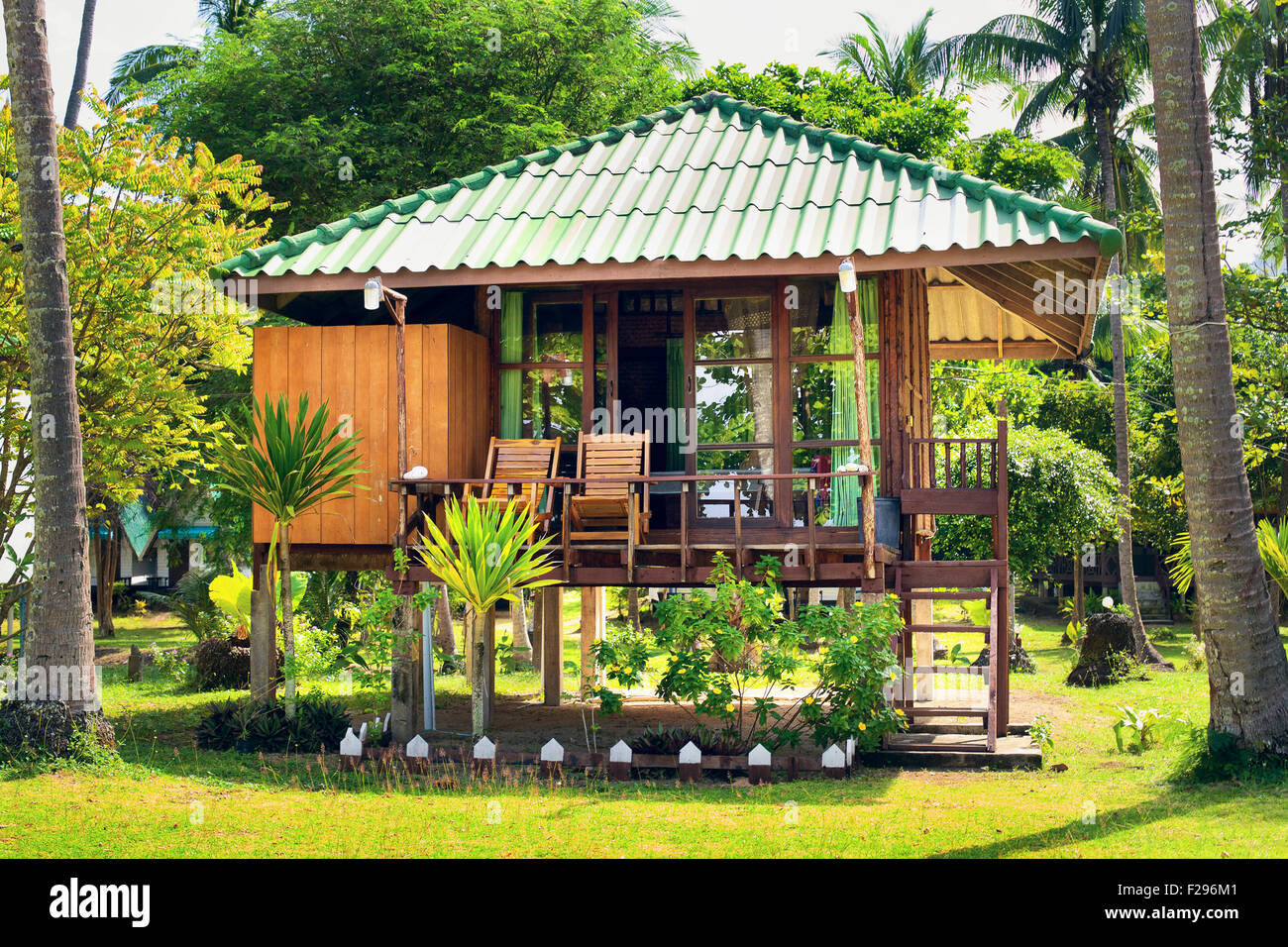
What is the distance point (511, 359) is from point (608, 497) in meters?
2.50

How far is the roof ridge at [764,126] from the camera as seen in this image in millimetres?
11320

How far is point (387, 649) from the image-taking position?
38.6 feet

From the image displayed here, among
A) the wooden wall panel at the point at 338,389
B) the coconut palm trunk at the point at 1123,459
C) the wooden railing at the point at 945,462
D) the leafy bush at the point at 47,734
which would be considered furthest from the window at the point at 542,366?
the coconut palm trunk at the point at 1123,459

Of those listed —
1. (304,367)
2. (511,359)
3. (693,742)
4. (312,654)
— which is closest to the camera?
(693,742)

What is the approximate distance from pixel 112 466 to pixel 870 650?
9.05m

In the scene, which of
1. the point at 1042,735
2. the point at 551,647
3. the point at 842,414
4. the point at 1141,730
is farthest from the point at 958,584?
the point at 551,647

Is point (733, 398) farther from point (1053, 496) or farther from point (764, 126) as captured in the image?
point (1053, 496)

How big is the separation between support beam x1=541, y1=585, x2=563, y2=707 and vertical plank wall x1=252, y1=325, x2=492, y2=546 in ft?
12.2

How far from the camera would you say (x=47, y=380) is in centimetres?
1093

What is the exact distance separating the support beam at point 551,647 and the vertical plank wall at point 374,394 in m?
3.73

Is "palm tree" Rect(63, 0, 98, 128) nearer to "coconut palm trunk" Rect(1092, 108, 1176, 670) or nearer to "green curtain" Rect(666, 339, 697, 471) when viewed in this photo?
"green curtain" Rect(666, 339, 697, 471)

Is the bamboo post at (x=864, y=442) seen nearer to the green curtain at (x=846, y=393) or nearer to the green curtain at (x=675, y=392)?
the green curtain at (x=846, y=393)
